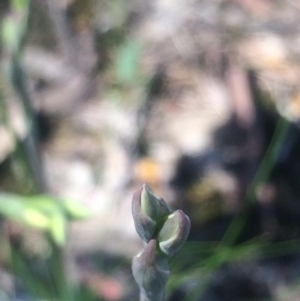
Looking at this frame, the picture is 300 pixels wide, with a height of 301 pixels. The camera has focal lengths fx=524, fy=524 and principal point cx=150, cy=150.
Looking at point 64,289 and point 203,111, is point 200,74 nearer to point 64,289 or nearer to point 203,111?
point 203,111

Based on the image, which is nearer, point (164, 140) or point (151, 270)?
point (151, 270)

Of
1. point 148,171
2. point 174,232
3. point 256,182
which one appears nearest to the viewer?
point 174,232

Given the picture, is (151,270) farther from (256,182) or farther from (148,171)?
(148,171)

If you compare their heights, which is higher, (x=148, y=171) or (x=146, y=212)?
(x=146, y=212)

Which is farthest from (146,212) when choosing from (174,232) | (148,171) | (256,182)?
(148,171)

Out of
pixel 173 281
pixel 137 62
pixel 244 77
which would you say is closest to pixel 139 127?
pixel 137 62

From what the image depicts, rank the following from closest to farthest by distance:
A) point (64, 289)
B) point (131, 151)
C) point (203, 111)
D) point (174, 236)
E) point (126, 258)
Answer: point (174, 236) → point (64, 289) → point (126, 258) → point (131, 151) → point (203, 111)
